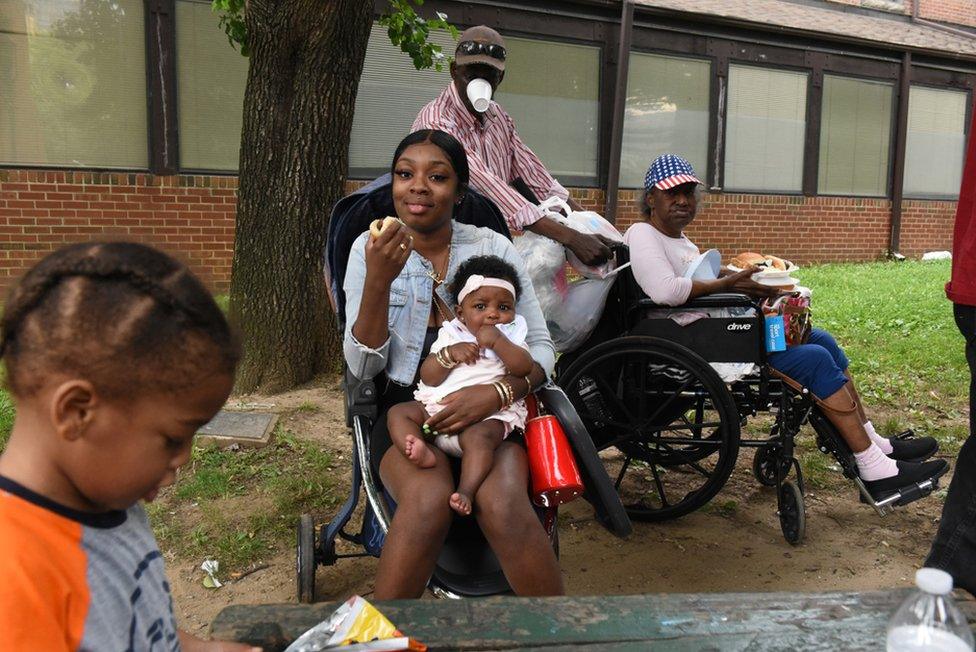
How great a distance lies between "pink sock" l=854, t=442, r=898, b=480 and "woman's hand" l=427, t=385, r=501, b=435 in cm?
176

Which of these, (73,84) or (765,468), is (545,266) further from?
(73,84)

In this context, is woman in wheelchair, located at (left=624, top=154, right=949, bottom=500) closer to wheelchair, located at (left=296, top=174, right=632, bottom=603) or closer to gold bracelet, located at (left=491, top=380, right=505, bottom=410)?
wheelchair, located at (left=296, top=174, right=632, bottom=603)

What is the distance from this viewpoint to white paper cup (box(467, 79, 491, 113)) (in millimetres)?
3643

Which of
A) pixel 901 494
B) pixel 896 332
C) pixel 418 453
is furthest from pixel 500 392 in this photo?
pixel 896 332

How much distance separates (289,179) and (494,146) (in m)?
1.52

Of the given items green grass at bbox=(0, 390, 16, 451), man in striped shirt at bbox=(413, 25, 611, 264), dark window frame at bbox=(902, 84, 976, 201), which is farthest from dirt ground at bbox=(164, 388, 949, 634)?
dark window frame at bbox=(902, 84, 976, 201)

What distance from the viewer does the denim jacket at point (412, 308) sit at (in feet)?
8.74

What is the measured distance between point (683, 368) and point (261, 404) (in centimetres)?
245

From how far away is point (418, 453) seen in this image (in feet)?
7.98

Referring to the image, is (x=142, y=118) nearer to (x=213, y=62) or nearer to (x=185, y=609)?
(x=213, y=62)

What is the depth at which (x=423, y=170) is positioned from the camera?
2809 mm

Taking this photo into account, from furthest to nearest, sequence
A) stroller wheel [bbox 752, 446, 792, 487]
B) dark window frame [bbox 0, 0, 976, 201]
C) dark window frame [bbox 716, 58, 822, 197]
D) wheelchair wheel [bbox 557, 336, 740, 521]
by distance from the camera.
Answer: dark window frame [bbox 716, 58, 822, 197]
dark window frame [bbox 0, 0, 976, 201]
stroller wheel [bbox 752, 446, 792, 487]
wheelchair wheel [bbox 557, 336, 740, 521]

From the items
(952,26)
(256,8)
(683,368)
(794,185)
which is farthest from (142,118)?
(952,26)

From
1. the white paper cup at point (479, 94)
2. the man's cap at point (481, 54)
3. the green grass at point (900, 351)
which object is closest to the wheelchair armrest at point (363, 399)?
the white paper cup at point (479, 94)
